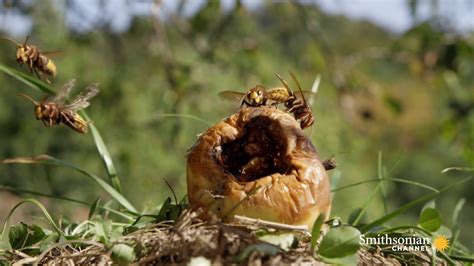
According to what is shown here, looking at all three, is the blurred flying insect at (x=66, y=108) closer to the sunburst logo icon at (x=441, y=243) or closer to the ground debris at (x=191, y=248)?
the ground debris at (x=191, y=248)

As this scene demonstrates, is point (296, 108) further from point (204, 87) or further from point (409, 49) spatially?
point (409, 49)

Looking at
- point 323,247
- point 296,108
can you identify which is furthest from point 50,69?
point 323,247

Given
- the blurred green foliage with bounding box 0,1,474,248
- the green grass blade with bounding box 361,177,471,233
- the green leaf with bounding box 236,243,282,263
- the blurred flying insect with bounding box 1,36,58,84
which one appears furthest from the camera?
the blurred green foliage with bounding box 0,1,474,248

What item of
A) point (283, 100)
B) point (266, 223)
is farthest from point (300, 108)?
point (266, 223)

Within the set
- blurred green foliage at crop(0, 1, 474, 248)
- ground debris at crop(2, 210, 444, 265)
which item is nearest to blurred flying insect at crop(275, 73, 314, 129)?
ground debris at crop(2, 210, 444, 265)

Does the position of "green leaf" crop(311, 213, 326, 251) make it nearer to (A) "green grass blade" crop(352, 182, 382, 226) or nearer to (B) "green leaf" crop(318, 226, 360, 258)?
(B) "green leaf" crop(318, 226, 360, 258)

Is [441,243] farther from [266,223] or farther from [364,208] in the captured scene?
[266,223]

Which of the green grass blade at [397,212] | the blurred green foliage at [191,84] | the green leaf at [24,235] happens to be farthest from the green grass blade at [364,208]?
the blurred green foliage at [191,84]
